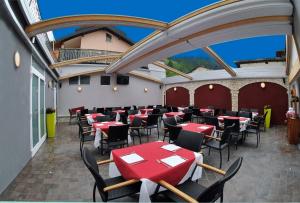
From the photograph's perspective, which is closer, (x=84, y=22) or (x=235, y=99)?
(x=84, y=22)

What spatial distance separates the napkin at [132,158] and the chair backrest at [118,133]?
2.02m

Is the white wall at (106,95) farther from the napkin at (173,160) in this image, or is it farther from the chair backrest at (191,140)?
the napkin at (173,160)

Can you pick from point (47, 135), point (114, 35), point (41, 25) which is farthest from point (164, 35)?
point (114, 35)

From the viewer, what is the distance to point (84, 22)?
16.1 ft

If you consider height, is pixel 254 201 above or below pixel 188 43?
below

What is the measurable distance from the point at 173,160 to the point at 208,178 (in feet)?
5.22

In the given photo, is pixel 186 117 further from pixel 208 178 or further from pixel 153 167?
→ pixel 153 167

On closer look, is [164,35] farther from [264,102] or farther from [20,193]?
[264,102]

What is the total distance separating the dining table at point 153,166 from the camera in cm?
209

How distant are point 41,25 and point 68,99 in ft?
29.9

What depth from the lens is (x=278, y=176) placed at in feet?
12.5

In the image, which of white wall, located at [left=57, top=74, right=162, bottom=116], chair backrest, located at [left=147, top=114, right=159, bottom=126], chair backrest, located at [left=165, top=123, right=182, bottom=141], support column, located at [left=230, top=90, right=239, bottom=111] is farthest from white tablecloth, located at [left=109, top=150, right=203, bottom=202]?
white wall, located at [left=57, top=74, right=162, bottom=116]

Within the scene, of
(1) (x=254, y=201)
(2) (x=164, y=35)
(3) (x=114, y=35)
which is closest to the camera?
(1) (x=254, y=201)

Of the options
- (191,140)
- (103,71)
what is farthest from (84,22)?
(103,71)
